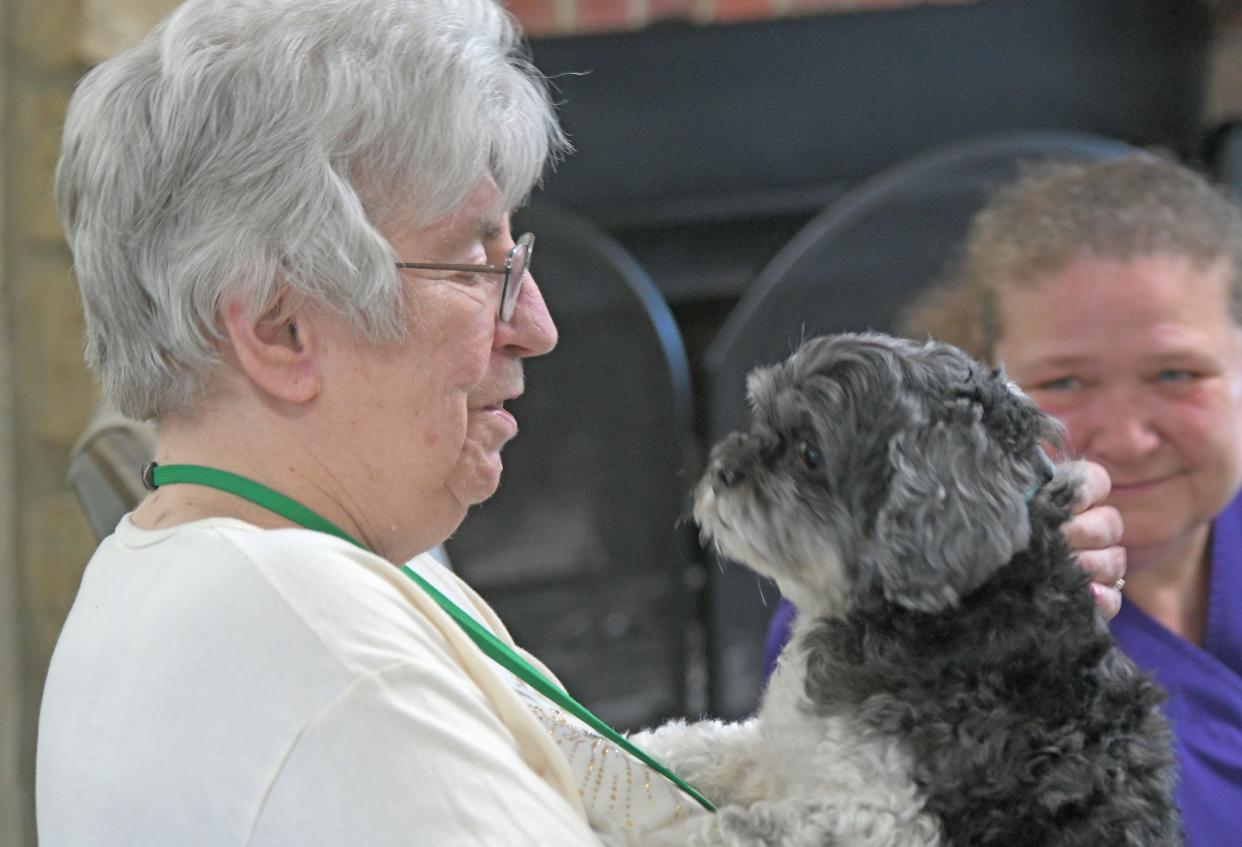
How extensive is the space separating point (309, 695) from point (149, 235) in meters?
0.45

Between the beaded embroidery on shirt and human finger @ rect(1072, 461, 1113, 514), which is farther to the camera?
human finger @ rect(1072, 461, 1113, 514)

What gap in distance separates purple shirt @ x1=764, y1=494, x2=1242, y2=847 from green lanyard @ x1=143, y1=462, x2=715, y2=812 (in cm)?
36

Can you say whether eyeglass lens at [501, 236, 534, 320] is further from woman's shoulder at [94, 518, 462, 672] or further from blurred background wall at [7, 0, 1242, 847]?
blurred background wall at [7, 0, 1242, 847]

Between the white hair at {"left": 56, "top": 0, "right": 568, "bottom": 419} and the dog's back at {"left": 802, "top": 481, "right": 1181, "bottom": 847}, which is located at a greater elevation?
the white hair at {"left": 56, "top": 0, "right": 568, "bottom": 419}

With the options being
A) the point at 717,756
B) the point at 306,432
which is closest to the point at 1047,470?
the point at 717,756

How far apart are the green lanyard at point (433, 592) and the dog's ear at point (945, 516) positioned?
0.32 meters

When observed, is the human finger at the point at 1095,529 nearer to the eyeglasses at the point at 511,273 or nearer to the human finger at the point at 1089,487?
the human finger at the point at 1089,487

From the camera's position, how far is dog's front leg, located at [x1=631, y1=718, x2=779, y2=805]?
1.51 metres

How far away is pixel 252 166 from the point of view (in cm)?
124

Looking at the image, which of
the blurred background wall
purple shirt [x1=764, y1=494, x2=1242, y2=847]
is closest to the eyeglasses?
purple shirt [x1=764, y1=494, x2=1242, y2=847]

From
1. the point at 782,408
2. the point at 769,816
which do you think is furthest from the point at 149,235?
the point at 769,816

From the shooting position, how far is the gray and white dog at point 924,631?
1.30 metres

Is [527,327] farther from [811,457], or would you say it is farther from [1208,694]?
[1208,694]

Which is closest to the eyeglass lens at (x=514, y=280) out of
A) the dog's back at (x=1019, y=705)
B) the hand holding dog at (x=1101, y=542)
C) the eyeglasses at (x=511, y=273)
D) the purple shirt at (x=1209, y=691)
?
the eyeglasses at (x=511, y=273)
